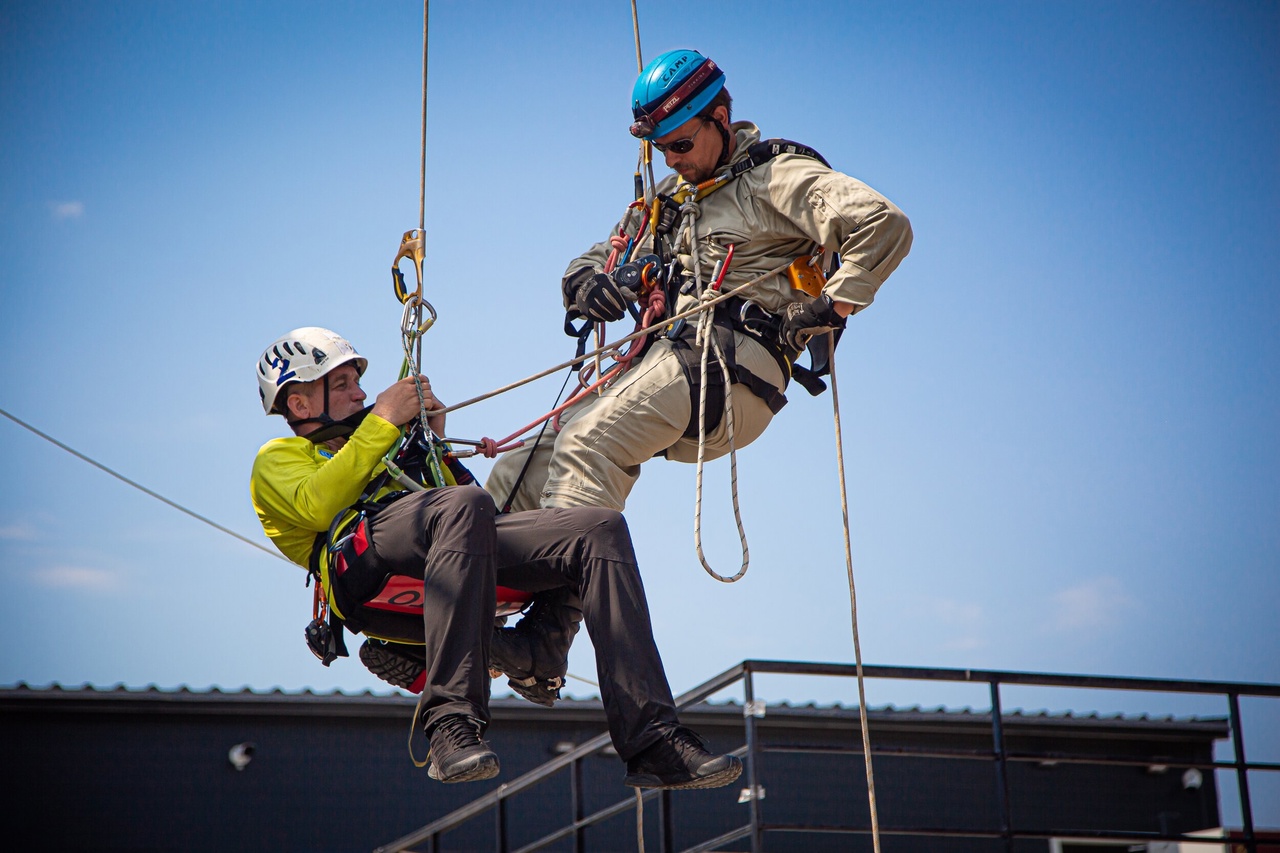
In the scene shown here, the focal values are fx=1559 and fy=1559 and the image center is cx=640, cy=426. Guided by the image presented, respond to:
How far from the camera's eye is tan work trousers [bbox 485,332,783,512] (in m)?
4.12

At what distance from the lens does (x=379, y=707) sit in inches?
382

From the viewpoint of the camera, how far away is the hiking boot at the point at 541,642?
4023 millimetres

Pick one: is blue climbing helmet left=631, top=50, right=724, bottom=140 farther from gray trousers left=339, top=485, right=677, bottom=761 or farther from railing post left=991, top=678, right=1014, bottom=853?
railing post left=991, top=678, right=1014, bottom=853

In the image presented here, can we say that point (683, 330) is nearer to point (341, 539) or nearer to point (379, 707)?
point (341, 539)

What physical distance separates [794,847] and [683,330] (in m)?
6.67

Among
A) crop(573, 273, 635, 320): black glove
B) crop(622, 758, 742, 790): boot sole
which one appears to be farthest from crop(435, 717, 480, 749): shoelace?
crop(573, 273, 635, 320): black glove

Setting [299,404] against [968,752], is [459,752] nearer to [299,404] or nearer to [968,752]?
[299,404]

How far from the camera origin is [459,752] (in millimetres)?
3502

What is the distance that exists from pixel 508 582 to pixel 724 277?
1038 mm

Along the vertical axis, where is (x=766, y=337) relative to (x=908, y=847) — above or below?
above

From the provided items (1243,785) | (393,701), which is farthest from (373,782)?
(1243,785)

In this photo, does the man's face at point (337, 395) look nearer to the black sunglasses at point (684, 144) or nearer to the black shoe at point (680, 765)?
the black sunglasses at point (684, 144)

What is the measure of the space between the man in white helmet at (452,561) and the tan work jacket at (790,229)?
0.80 meters

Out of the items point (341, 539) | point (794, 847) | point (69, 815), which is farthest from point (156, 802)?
point (341, 539)
